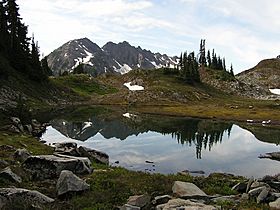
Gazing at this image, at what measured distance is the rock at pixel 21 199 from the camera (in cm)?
1615

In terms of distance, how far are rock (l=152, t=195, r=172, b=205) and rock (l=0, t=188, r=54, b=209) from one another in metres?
5.17

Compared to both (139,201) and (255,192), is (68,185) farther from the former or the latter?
(255,192)

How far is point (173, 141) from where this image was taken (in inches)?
2662

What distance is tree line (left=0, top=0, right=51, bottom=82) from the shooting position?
116312 mm

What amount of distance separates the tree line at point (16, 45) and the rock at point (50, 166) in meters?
97.2

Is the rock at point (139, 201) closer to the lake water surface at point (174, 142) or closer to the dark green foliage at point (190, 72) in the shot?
the lake water surface at point (174, 142)

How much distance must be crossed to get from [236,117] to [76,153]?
269 feet

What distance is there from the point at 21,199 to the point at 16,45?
365 ft

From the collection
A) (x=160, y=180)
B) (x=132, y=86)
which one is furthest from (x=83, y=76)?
(x=160, y=180)

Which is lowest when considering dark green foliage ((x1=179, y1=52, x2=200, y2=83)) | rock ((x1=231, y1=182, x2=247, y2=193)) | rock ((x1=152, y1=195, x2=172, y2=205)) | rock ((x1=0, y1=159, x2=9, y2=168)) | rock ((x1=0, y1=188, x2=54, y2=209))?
rock ((x1=231, y1=182, x2=247, y2=193))

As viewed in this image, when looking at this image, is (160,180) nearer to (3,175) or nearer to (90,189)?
(90,189)

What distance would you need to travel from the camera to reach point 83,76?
594 feet

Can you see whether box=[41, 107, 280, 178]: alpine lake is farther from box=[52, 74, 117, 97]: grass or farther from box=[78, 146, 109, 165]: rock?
box=[52, 74, 117, 97]: grass

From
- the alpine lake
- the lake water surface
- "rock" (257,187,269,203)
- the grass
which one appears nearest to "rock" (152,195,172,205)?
"rock" (257,187,269,203)
